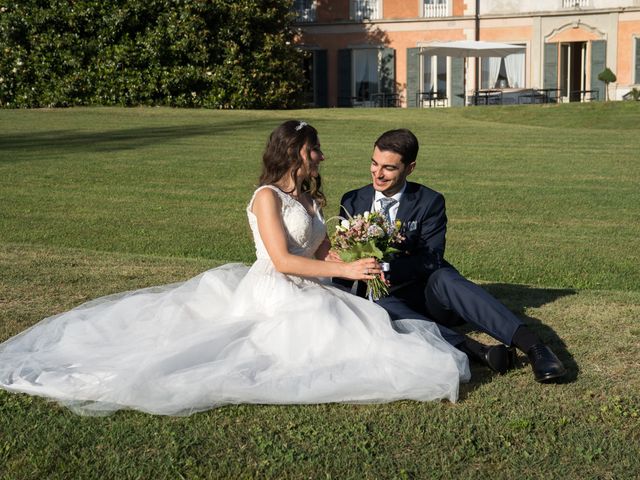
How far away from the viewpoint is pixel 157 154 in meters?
17.0

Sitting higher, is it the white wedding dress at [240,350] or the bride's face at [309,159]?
the bride's face at [309,159]

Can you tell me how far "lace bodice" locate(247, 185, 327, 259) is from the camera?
5383 mm

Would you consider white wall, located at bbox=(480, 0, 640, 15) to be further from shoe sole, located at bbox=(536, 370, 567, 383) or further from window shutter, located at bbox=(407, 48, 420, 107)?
shoe sole, located at bbox=(536, 370, 567, 383)

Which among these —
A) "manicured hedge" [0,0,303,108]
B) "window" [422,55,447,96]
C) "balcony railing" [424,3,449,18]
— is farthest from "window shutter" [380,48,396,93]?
"manicured hedge" [0,0,303,108]

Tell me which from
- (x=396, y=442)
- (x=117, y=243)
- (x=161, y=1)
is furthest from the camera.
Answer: (x=161, y=1)

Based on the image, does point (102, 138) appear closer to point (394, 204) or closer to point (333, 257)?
point (394, 204)

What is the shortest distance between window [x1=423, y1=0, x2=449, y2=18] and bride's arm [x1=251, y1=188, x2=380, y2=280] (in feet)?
112

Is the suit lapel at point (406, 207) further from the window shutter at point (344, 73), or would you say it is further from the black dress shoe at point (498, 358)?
the window shutter at point (344, 73)

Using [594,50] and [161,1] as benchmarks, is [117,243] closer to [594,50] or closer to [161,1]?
[161,1]

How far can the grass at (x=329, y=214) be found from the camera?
13.7 ft

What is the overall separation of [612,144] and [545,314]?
1332 cm

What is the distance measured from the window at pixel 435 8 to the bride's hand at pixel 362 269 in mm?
34455

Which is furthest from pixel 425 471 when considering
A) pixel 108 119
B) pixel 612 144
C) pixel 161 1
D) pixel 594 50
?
pixel 594 50

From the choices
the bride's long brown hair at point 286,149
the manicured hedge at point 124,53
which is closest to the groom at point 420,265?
the bride's long brown hair at point 286,149
